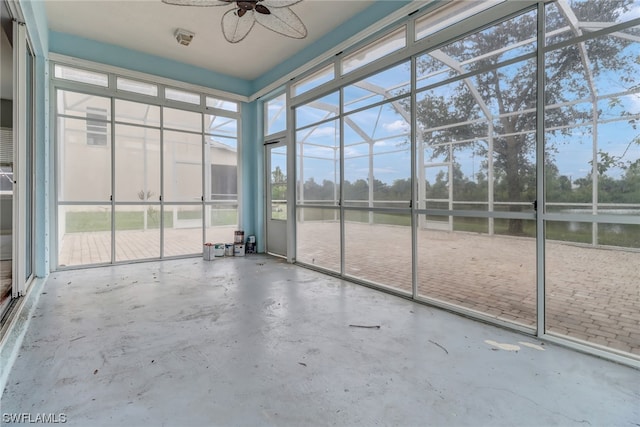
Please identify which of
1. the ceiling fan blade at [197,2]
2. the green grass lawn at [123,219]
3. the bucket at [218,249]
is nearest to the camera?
the ceiling fan blade at [197,2]

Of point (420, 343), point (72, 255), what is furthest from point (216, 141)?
point (420, 343)

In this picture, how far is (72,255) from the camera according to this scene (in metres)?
5.08

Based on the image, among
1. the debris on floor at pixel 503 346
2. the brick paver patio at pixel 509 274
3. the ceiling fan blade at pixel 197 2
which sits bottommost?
the debris on floor at pixel 503 346

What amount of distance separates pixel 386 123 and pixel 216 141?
3.60 m

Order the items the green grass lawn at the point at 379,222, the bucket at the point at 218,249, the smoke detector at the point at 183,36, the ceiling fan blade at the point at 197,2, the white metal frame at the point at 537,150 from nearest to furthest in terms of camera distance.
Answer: the white metal frame at the point at 537,150
the green grass lawn at the point at 379,222
the ceiling fan blade at the point at 197,2
the smoke detector at the point at 183,36
the bucket at the point at 218,249

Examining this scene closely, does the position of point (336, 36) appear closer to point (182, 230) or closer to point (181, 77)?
point (181, 77)

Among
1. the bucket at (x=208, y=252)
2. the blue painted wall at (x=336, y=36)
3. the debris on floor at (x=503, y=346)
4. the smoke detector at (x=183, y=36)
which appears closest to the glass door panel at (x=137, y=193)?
the bucket at (x=208, y=252)

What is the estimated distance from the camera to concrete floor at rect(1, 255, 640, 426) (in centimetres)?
165

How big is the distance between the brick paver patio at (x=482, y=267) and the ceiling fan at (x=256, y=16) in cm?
286

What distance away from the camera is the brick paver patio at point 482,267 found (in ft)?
9.72

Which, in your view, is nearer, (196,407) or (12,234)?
(196,407)

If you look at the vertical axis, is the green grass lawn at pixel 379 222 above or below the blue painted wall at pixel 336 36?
below

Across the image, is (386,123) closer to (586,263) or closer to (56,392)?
(586,263)

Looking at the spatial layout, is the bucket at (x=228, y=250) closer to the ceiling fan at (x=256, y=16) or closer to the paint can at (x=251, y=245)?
the paint can at (x=251, y=245)
